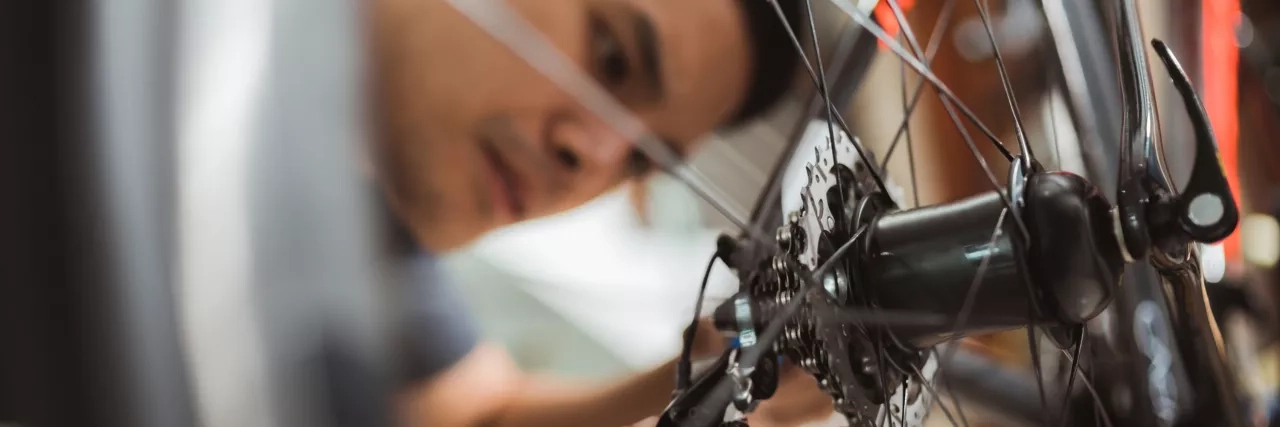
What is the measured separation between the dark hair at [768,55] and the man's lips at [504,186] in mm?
133

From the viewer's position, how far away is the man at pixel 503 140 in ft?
0.72

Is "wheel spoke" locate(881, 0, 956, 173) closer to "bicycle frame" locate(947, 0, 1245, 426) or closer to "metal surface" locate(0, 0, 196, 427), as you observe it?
"bicycle frame" locate(947, 0, 1245, 426)

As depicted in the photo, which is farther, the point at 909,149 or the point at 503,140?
the point at 909,149

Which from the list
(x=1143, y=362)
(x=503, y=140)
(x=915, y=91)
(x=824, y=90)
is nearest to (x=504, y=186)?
(x=503, y=140)

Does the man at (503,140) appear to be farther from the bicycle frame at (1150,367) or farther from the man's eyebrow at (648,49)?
the bicycle frame at (1150,367)

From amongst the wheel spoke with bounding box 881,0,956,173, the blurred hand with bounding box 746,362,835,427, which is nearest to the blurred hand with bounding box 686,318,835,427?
the blurred hand with bounding box 746,362,835,427

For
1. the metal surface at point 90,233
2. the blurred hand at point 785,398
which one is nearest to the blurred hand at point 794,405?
the blurred hand at point 785,398

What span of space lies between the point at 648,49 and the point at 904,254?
109 millimetres

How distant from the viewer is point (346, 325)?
202 millimetres

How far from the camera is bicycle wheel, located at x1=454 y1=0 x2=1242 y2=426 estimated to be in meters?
0.25

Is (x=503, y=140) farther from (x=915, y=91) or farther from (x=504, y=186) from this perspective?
(x=915, y=91)

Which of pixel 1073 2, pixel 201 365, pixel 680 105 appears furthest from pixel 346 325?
pixel 1073 2

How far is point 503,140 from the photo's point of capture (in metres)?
0.25

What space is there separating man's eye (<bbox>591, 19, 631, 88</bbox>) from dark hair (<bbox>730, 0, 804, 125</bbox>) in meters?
0.08
